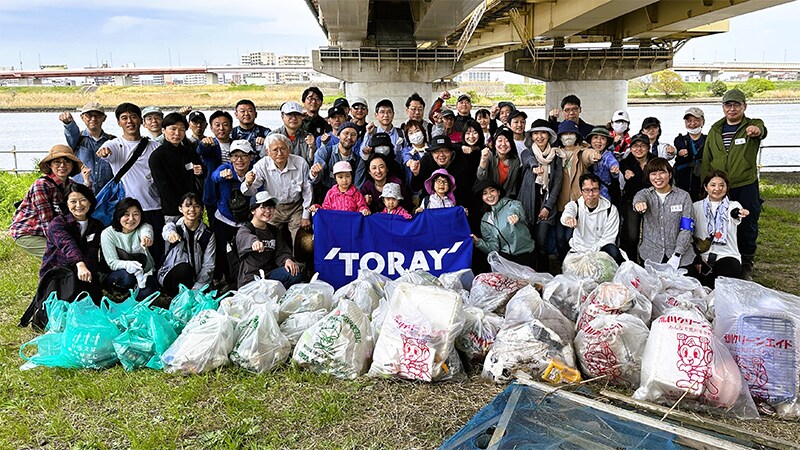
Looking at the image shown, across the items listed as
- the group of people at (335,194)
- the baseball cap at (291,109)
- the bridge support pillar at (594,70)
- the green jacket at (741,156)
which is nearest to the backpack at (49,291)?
the group of people at (335,194)

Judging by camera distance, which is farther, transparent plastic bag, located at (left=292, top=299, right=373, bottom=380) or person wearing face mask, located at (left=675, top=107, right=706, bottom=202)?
person wearing face mask, located at (left=675, top=107, right=706, bottom=202)

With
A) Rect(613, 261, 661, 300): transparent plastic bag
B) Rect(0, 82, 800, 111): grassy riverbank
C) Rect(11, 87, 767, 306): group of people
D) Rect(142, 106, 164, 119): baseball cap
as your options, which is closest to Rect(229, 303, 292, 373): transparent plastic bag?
Rect(11, 87, 767, 306): group of people

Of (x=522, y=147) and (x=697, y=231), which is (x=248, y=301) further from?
(x=697, y=231)

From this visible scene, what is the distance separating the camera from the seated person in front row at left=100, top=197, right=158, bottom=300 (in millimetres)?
4531

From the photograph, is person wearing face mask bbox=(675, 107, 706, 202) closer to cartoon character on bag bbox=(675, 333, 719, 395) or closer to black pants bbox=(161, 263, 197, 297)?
cartoon character on bag bbox=(675, 333, 719, 395)

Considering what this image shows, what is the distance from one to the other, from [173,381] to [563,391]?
2.37 metres

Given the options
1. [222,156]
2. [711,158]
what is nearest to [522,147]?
[711,158]

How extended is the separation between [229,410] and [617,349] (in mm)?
2300

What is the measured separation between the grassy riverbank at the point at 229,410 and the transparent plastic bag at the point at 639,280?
32.1 inches

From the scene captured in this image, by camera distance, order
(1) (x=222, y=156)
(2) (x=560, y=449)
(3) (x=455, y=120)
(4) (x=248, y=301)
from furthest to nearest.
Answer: (3) (x=455, y=120) < (1) (x=222, y=156) < (4) (x=248, y=301) < (2) (x=560, y=449)

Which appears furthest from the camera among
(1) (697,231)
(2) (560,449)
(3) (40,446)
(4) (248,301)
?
(1) (697,231)

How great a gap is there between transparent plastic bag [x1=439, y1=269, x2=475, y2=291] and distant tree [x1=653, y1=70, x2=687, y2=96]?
1767 inches

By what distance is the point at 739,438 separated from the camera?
2746 mm

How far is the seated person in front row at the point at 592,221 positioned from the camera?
191 inches
